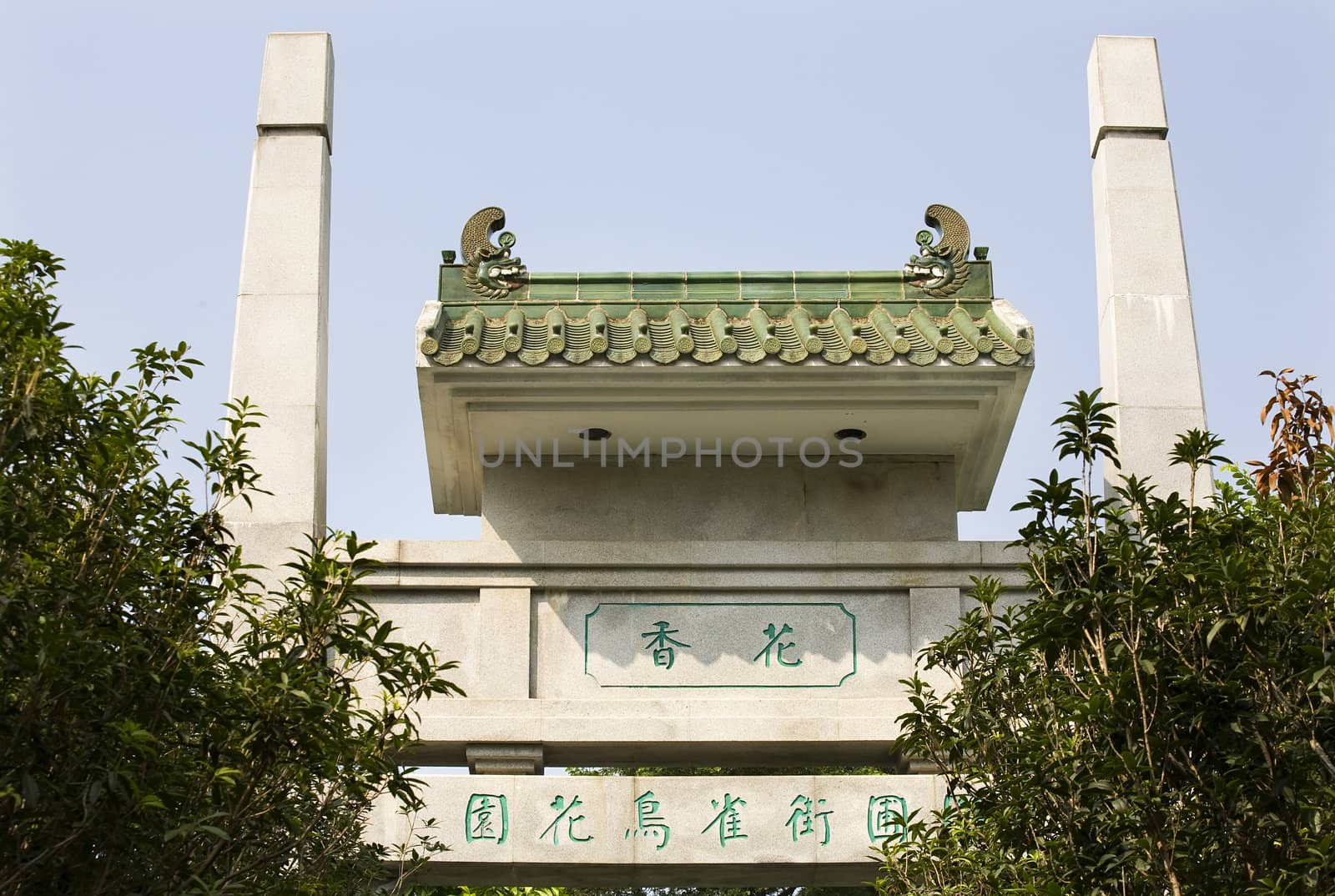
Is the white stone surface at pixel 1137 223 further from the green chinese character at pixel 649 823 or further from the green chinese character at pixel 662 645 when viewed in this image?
the green chinese character at pixel 649 823

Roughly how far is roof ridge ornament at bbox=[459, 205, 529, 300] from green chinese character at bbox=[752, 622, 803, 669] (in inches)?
82.7

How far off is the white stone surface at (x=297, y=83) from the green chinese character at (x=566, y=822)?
3.46 m

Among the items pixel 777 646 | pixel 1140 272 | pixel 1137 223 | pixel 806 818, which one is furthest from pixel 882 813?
pixel 1137 223

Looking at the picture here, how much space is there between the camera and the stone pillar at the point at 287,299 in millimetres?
7770

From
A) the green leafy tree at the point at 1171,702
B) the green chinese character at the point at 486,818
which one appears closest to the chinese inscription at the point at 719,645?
the green chinese character at the point at 486,818

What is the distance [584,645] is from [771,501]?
4.01 feet

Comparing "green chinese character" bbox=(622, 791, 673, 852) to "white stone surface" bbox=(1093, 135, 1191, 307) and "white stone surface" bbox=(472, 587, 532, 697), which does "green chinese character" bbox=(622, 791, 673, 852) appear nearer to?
"white stone surface" bbox=(472, 587, 532, 697)

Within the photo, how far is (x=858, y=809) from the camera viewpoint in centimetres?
757

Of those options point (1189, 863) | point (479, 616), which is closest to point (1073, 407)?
Result: point (1189, 863)

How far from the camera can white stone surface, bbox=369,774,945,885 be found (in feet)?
24.4

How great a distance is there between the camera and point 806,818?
7578 millimetres

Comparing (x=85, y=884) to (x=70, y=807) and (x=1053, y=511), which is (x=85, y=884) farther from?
(x=1053, y=511)

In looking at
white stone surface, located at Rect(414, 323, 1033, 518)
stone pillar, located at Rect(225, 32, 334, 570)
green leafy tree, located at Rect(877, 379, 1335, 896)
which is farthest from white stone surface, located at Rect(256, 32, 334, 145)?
green leafy tree, located at Rect(877, 379, 1335, 896)

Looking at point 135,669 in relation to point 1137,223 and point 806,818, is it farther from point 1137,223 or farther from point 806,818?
point 1137,223
